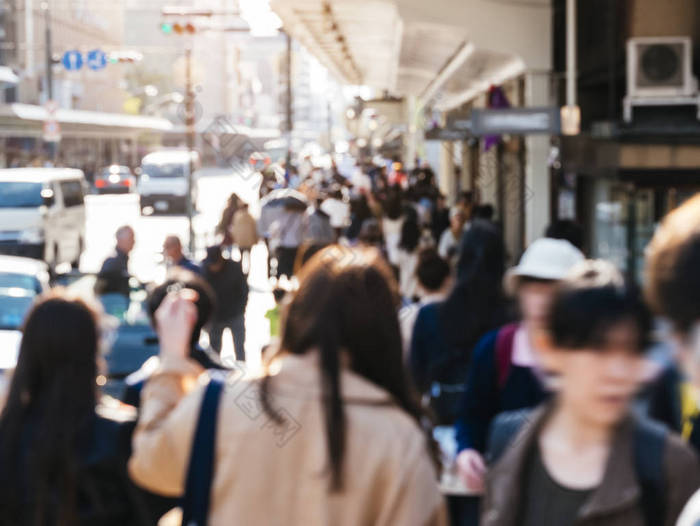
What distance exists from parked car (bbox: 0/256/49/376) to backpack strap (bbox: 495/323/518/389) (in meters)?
6.75

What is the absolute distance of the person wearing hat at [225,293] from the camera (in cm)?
1166

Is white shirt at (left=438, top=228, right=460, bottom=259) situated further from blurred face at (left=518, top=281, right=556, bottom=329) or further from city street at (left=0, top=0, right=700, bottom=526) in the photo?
blurred face at (left=518, top=281, right=556, bottom=329)

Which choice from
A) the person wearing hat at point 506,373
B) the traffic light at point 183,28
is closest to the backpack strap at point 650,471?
the person wearing hat at point 506,373

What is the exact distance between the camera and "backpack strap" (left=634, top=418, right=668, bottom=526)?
9.30 ft

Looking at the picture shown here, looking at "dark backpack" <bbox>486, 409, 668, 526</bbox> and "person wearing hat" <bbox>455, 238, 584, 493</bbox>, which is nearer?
"dark backpack" <bbox>486, 409, 668, 526</bbox>

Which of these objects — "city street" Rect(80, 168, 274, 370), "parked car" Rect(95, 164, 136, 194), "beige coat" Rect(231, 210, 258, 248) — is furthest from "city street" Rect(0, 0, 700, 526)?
"parked car" Rect(95, 164, 136, 194)

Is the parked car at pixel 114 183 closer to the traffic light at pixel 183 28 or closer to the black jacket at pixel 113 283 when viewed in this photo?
the traffic light at pixel 183 28

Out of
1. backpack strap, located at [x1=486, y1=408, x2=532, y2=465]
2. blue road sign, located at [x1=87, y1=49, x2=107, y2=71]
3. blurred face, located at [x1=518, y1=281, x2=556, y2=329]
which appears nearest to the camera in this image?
backpack strap, located at [x1=486, y1=408, x2=532, y2=465]

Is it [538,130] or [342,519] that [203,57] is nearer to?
[538,130]

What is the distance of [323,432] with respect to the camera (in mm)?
3227

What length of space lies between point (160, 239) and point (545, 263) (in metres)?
30.7

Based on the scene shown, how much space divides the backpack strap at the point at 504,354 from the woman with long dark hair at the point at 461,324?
3.19 feet

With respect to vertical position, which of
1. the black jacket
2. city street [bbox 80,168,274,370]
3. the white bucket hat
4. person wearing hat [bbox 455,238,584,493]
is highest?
the white bucket hat

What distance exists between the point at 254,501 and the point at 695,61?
10030 mm
